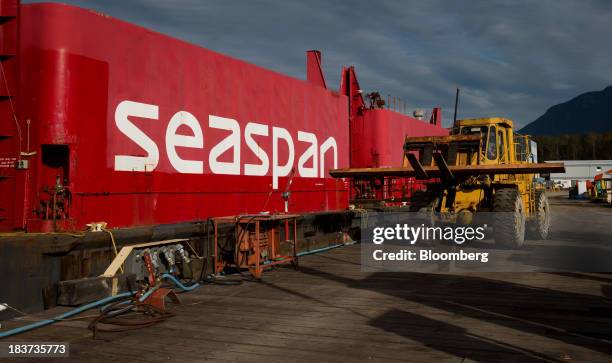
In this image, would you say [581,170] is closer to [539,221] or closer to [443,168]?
[539,221]

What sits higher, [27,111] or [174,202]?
[27,111]

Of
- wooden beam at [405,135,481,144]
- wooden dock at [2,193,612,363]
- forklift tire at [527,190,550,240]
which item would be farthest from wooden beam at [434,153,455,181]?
forklift tire at [527,190,550,240]

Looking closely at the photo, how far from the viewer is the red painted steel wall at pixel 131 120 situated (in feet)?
24.8

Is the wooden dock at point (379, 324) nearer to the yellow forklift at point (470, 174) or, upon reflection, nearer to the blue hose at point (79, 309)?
the blue hose at point (79, 309)

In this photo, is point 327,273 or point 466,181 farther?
point 466,181

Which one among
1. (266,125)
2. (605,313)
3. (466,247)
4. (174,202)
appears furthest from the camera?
(466,247)

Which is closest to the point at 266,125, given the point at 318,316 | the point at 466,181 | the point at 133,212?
the point at 133,212

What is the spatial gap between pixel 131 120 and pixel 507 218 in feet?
28.3

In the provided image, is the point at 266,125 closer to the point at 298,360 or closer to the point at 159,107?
the point at 159,107

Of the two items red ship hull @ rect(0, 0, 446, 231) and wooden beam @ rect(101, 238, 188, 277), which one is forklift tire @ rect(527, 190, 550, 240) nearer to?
red ship hull @ rect(0, 0, 446, 231)

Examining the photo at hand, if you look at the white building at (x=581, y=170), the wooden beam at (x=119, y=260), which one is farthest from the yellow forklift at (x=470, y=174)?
the white building at (x=581, y=170)

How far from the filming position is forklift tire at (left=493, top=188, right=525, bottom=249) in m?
12.2

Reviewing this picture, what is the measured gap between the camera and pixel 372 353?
5.14 m

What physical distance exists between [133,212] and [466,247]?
8.21 meters
